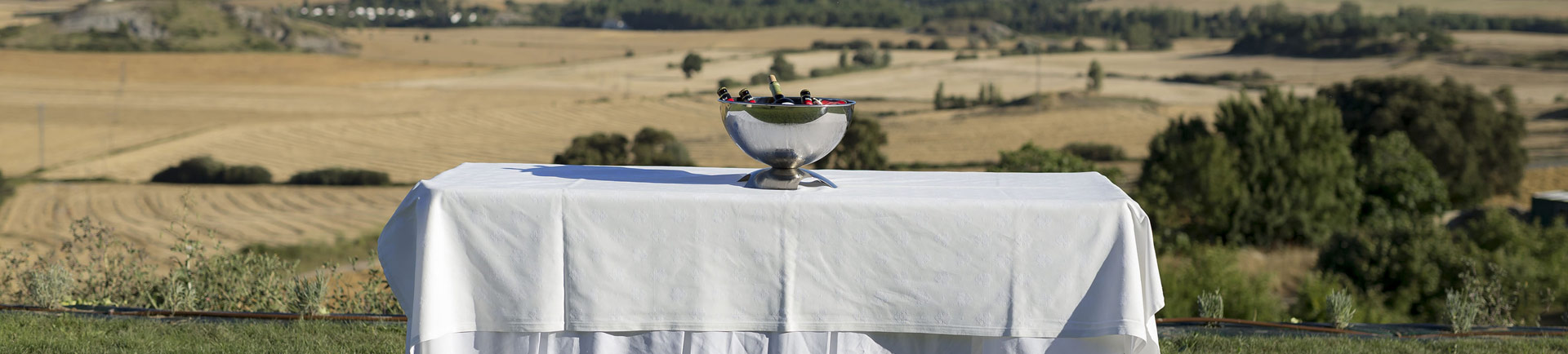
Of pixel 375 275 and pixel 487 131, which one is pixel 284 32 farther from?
pixel 375 275

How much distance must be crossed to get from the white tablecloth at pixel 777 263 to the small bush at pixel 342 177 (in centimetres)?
3279

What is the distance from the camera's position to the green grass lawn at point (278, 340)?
3229 mm

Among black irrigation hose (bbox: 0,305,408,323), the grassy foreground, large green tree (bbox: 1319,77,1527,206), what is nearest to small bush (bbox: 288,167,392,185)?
large green tree (bbox: 1319,77,1527,206)

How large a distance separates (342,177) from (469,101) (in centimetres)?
669

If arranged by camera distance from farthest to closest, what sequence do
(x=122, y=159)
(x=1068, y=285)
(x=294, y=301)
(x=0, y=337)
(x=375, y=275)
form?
(x=122, y=159)
(x=375, y=275)
(x=294, y=301)
(x=0, y=337)
(x=1068, y=285)

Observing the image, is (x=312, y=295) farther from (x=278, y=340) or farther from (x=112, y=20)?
(x=112, y=20)

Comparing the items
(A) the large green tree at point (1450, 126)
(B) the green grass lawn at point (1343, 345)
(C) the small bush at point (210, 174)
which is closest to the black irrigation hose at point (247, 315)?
(B) the green grass lawn at point (1343, 345)

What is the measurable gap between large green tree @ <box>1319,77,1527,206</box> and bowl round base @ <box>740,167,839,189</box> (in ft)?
93.1

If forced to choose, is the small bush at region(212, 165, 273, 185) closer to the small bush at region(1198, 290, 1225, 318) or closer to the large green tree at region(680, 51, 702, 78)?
the large green tree at region(680, 51, 702, 78)

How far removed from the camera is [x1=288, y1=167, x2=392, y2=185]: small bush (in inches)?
1302

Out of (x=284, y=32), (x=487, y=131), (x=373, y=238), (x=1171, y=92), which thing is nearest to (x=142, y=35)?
(x=284, y=32)

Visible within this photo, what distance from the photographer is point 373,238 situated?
26.4 m

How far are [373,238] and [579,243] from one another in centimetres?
2566

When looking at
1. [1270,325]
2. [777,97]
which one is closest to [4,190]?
[1270,325]
